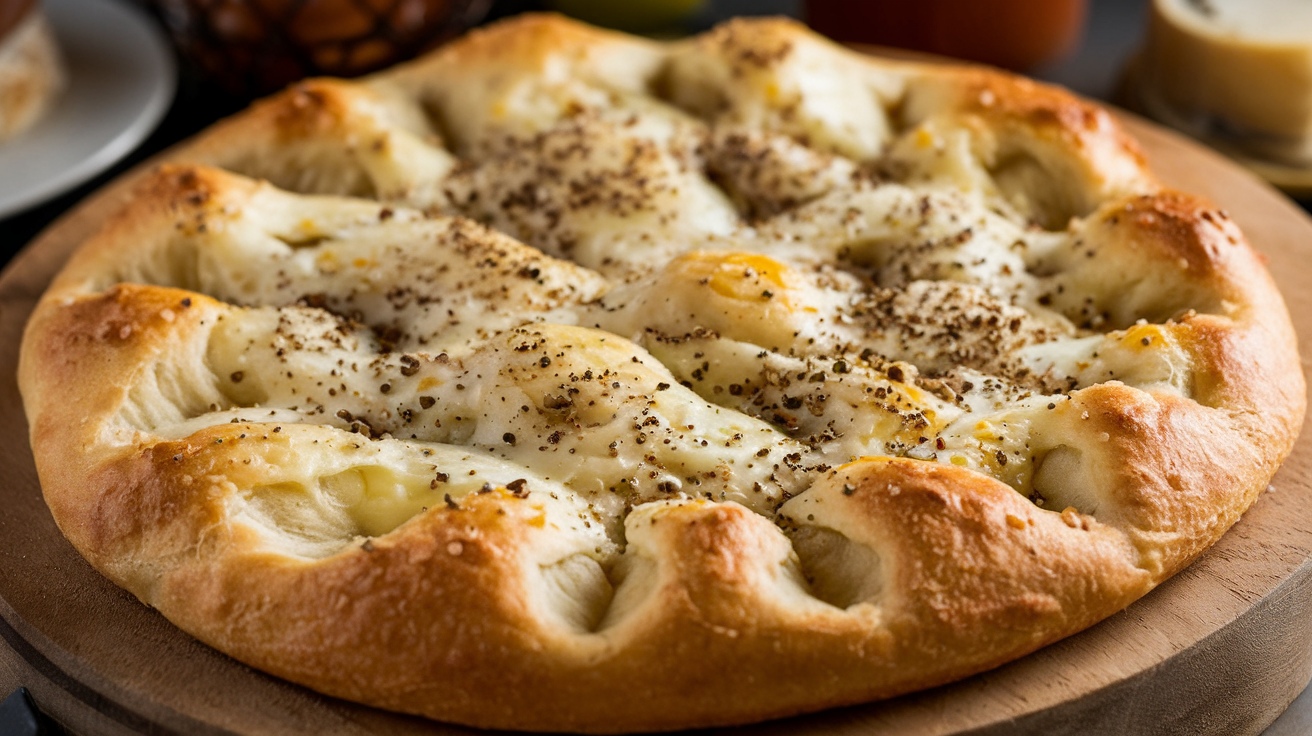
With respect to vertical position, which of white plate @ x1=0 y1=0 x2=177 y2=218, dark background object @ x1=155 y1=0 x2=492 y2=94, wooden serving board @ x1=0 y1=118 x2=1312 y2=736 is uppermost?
wooden serving board @ x1=0 y1=118 x2=1312 y2=736

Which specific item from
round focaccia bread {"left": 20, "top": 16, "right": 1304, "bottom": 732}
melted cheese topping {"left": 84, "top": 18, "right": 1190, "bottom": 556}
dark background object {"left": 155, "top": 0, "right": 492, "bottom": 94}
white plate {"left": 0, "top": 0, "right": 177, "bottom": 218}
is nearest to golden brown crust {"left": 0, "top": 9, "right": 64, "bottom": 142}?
white plate {"left": 0, "top": 0, "right": 177, "bottom": 218}

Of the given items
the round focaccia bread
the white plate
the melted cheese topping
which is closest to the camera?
the round focaccia bread

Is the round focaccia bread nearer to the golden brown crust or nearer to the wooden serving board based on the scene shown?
the wooden serving board

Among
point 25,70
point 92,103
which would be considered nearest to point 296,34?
point 92,103

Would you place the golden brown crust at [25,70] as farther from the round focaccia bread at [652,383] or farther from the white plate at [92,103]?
the round focaccia bread at [652,383]

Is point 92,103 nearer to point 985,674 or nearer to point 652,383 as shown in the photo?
point 652,383

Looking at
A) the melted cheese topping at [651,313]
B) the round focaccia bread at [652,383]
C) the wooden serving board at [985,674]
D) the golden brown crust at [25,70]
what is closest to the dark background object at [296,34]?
the golden brown crust at [25,70]

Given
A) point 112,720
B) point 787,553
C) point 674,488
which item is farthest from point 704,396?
point 112,720
